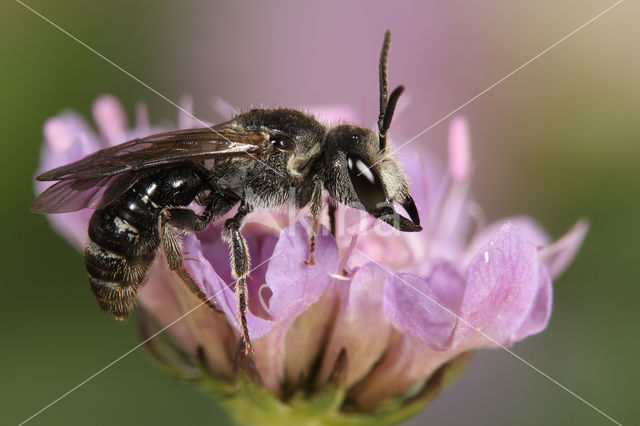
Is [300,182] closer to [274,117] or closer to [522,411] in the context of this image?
[274,117]

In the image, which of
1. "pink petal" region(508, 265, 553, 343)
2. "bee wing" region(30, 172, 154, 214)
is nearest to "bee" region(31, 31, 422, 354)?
"bee wing" region(30, 172, 154, 214)

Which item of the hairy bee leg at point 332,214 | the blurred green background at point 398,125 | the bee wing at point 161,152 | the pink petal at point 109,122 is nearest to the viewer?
the bee wing at point 161,152

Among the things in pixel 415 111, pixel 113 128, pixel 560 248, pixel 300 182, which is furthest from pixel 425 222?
pixel 415 111

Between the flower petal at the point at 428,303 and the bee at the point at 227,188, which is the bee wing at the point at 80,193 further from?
the flower petal at the point at 428,303

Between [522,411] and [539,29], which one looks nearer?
[522,411]

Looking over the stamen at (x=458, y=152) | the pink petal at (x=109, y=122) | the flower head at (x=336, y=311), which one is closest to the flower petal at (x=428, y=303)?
the flower head at (x=336, y=311)

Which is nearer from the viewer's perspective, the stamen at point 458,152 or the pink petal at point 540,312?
the pink petal at point 540,312

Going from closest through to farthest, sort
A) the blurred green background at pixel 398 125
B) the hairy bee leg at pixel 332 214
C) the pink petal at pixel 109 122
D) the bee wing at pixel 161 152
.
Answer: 1. the bee wing at pixel 161 152
2. the hairy bee leg at pixel 332 214
3. the pink petal at pixel 109 122
4. the blurred green background at pixel 398 125
